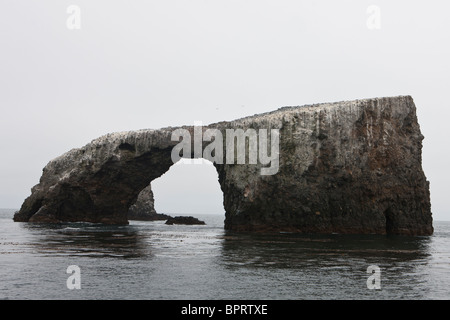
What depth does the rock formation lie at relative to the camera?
116 m

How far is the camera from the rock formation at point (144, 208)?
116 m

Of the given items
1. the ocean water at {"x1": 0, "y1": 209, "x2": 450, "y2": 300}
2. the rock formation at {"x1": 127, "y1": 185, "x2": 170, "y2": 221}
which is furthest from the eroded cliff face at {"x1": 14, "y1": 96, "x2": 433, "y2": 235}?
the rock formation at {"x1": 127, "y1": 185, "x2": 170, "y2": 221}

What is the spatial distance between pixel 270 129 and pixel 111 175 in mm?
29466

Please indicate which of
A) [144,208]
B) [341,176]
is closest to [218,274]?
[341,176]

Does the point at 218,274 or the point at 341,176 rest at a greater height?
the point at 341,176

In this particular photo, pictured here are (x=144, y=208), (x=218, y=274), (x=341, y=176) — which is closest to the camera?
(x=218, y=274)

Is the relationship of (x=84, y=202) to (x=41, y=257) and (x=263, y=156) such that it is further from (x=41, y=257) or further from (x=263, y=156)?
(x=41, y=257)

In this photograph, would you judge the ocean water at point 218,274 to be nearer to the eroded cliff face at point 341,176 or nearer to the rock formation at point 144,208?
→ the eroded cliff face at point 341,176

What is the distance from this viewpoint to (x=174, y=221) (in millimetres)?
94562

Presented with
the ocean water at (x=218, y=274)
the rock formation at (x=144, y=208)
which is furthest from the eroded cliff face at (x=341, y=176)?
the rock formation at (x=144, y=208)

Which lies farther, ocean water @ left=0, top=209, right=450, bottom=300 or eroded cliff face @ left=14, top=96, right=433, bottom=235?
eroded cliff face @ left=14, top=96, right=433, bottom=235

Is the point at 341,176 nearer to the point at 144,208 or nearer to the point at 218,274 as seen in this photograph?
the point at 218,274

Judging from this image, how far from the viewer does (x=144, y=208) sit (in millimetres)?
117500

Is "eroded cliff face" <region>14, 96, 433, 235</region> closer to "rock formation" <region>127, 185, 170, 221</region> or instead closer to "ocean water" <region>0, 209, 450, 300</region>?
"ocean water" <region>0, 209, 450, 300</region>
